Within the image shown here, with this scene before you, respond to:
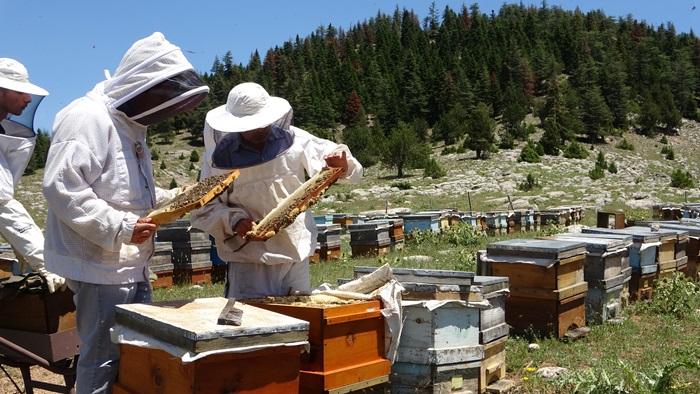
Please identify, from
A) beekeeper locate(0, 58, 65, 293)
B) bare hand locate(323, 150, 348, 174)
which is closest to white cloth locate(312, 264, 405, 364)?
bare hand locate(323, 150, 348, 174)

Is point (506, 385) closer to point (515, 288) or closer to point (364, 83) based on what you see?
point (515, 288)

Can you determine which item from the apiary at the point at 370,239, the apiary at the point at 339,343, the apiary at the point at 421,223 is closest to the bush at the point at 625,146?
the apiary at the point at 421,223

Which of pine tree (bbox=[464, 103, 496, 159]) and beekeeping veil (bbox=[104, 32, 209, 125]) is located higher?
pine tree (bbox=[464, 103, 496, 159])

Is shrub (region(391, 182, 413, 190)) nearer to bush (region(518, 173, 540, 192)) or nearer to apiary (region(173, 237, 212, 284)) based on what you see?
bush (region(518, 173, 540, 192))

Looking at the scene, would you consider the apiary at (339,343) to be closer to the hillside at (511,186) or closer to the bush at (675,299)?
the bush at (675,299)

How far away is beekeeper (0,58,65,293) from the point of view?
3.59m

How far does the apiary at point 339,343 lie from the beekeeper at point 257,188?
1.14 ft

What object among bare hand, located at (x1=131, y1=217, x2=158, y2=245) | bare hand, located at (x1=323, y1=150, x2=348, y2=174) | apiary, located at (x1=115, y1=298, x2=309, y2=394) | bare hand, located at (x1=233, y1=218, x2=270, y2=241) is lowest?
apiary, located at (x1=115, y1=298, x2=309, y2=394)

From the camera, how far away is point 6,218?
11.7 ft

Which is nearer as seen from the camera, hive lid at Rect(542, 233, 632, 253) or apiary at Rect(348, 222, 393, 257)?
hive lid at Rect(542, 233, 632, 253)

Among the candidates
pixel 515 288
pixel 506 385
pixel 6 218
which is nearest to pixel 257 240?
pixel 6 218

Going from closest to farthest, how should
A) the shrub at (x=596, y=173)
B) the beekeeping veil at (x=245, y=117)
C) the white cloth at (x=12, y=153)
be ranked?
the beekeeping veil at (x=245, y=117)
the white cloth at (x=12, y=153)
the shrub at (x=596, y=173)

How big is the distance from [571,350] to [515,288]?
0.72m

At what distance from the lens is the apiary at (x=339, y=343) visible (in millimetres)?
2934
